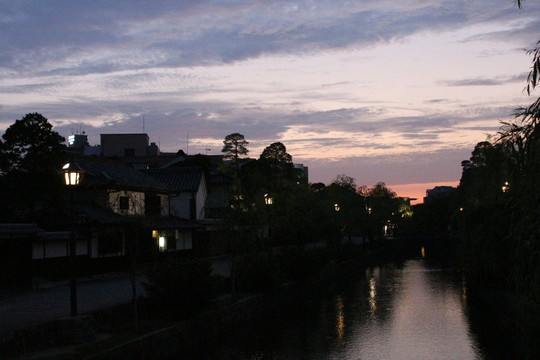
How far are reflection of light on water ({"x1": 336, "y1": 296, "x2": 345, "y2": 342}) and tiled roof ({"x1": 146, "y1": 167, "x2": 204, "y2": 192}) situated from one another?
70.1 ft

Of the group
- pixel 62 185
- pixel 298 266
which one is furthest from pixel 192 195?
pixel 62 185

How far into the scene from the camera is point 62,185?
26.8 m

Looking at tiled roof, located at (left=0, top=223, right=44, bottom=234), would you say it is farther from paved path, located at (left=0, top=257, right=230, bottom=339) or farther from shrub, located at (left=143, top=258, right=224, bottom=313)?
shrub, located at (left=143, top=258, right=224, bottom=313)

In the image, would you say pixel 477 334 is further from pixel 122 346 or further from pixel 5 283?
pixel 5 283

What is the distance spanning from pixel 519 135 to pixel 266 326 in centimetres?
1614

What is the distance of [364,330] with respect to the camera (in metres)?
22.6

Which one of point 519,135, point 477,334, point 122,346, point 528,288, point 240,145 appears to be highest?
point 240,145

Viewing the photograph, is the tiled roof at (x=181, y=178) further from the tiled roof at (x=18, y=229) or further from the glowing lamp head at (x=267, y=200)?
the tiled roof at (x=18, y=229)

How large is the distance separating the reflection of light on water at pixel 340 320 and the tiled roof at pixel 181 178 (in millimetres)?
21381

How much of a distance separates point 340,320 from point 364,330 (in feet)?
8.02

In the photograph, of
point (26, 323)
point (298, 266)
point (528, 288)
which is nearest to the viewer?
point (528, 288)

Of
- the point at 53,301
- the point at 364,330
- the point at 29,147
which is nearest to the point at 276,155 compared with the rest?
the point at 29,147

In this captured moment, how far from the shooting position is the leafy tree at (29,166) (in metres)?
26.0

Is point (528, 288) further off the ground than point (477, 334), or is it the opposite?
point (528, 288)
